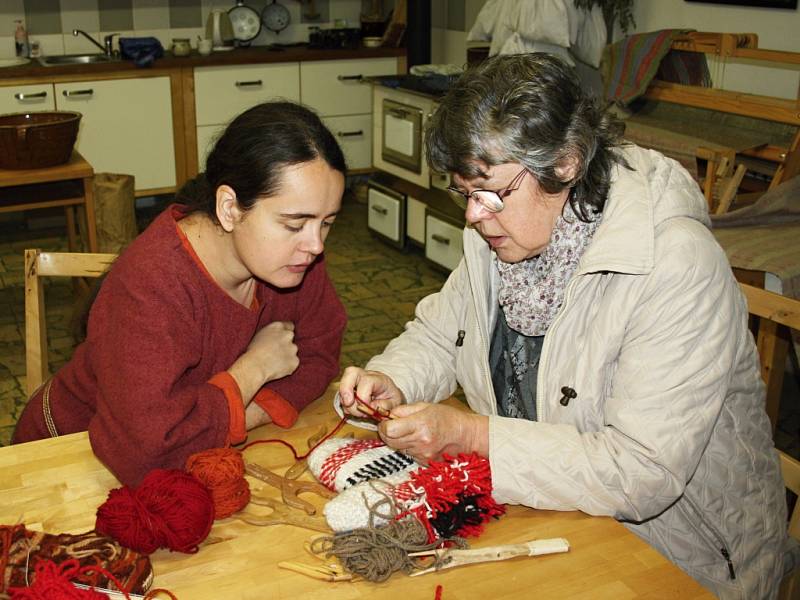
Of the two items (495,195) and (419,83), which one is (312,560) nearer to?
(495,195)

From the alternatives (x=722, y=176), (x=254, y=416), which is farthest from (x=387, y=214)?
(x=254, y=416)

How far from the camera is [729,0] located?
410 centimetres

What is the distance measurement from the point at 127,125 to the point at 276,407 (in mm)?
4171

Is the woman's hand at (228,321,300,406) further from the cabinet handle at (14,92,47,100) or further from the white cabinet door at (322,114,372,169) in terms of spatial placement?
the white cabinet door at (322,114,372,169)

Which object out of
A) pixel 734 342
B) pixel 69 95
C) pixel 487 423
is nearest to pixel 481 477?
pixel 487 423

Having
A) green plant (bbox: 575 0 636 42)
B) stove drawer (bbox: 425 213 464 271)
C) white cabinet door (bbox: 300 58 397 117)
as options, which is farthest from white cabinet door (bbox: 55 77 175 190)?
green plant (bbox: 575 0 636 42)

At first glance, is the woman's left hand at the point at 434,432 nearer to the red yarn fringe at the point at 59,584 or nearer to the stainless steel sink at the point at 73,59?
the red yarn fringe at the point at 59,584

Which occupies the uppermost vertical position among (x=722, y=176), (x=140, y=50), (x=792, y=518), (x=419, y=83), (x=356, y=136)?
(x=140, y=50)

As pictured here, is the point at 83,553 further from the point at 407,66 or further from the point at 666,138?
the point at 407,66

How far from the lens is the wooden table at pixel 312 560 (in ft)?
4.12

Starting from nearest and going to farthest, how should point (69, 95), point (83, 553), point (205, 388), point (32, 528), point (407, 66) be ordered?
point (83, 553), point (32, 528), point (205, 388), point (69, 95), point (407, 66)

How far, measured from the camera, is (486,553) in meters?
1.32

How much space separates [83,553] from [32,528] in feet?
0.60

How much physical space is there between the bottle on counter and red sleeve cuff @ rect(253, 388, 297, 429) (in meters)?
4.58
